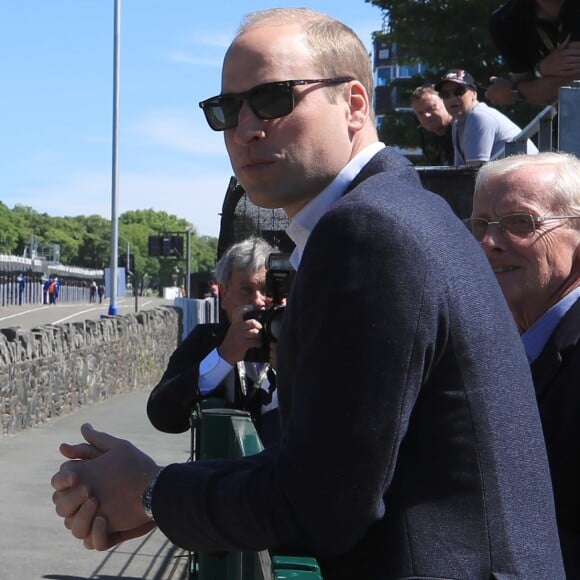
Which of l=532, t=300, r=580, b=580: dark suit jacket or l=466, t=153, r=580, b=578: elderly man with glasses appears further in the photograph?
l=466, t=153, r=580, b=578: elderly man with glasses

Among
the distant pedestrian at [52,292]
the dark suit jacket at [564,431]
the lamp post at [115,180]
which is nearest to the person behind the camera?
the dark suit jacket at [564,431]

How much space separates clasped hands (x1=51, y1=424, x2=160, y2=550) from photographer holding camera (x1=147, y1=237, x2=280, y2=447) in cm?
203

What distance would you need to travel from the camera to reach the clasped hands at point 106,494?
6.53 ft

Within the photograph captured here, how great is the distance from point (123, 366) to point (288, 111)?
2193 centimetres

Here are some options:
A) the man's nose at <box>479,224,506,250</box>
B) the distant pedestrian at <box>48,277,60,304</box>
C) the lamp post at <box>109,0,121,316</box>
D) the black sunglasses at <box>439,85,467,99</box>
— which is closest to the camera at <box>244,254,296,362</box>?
the man's nose at <box>479,224,506,250</box>

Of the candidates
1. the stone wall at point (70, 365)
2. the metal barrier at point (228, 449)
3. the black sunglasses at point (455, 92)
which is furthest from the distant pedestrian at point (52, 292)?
the metal barrier at point (228, 449)

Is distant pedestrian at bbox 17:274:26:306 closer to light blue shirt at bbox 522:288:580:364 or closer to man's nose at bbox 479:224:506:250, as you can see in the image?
man's nose at bbox 479:224:506:250

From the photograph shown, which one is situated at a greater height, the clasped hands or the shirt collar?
the shirt collar

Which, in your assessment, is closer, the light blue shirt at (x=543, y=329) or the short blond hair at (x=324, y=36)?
the short blond hair at (x=324, y=36)

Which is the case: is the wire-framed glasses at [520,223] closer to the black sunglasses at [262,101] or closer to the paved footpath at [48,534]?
the black sunglasses at [262,101]

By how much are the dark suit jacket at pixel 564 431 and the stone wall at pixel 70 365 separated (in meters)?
12.8

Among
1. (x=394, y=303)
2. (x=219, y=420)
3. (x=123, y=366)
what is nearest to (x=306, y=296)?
(x=394, y=303)

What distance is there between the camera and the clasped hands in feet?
6.53

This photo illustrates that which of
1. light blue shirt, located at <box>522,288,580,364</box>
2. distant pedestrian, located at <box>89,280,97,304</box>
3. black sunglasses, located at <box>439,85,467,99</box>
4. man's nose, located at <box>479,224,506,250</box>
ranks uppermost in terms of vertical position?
black sunglasses, located at <box>439,85,467,99</box>
